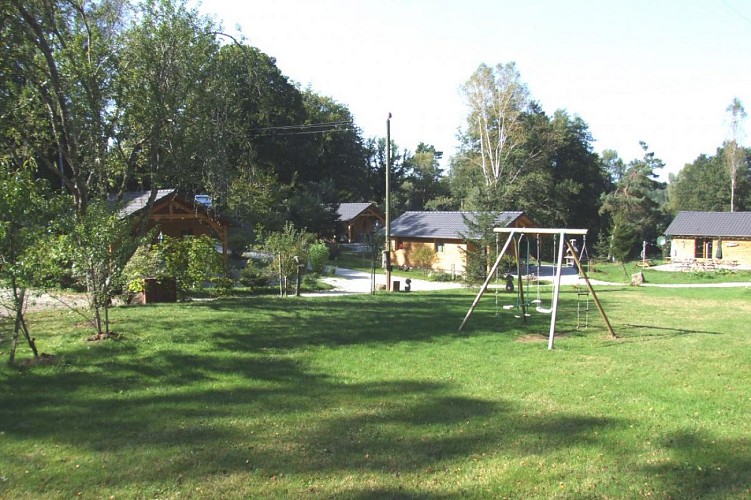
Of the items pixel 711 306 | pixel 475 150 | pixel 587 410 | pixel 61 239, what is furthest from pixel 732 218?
pixel 61 239

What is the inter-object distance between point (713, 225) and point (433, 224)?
69.8 feet

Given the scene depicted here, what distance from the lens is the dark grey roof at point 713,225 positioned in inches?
1572

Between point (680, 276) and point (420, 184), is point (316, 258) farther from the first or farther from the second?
point (420, 184)

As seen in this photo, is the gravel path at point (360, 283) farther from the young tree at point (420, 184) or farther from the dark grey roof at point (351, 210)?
the young tree at point (420, 184)

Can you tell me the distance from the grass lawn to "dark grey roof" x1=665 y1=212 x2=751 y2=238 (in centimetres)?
3325

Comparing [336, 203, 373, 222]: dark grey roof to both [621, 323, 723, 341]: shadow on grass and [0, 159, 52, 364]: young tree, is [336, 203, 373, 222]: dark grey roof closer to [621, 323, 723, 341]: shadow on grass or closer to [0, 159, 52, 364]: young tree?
[621, 323, 723, 341]: shadow on grass

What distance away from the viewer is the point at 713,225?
4159 centimetres

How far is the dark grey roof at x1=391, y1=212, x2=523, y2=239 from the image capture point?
36094 millimetres

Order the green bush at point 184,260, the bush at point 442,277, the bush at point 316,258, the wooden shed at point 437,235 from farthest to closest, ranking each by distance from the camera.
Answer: the wooden shed at point 437,235 → the bush at point 442,277 → the bush at point 316,258 → the green bush at point 184,260

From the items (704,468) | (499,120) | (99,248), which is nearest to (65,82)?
(99,248)

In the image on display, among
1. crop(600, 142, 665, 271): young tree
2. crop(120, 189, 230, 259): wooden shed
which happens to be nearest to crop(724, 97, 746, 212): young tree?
crop(600, 142, 665, 271): young tree

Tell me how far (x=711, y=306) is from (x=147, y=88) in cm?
1841

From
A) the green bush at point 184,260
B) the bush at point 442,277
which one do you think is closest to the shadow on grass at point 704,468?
the green bush at point 184,260

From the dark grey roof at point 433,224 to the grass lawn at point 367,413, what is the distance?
23927mm
